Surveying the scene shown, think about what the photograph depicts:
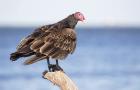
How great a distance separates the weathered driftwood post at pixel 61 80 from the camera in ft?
38.5

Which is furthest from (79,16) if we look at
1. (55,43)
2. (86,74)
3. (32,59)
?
(86,74)

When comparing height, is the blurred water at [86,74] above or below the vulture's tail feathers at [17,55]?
above

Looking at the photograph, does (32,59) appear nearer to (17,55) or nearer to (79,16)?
(17,55)

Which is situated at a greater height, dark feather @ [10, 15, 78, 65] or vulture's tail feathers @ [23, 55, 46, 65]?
dark feather @ [10, 15, 78, 65]

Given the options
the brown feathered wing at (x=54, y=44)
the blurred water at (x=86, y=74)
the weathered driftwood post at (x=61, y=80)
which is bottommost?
the weathered driftwood post at (x=61, y=80)

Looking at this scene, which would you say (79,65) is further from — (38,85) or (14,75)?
(38,85)

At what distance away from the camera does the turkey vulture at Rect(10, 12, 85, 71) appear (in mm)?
12914

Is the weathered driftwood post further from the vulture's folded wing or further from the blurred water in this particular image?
the blurred water

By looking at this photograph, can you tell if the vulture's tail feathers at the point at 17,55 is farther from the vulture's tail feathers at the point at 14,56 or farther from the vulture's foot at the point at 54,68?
the vulture's foot at the point at 54,68

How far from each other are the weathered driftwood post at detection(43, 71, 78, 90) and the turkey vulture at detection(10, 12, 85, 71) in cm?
43

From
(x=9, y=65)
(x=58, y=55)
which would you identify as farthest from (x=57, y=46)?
(x=9, y=65)

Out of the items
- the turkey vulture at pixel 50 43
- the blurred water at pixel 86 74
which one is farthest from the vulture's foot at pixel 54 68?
the blurred water at pixel 86 74

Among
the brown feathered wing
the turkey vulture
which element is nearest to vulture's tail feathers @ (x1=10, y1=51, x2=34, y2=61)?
the turkey vulture

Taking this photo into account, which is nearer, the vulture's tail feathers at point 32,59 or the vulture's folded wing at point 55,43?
the vulture's tail feathers at point 32,59
